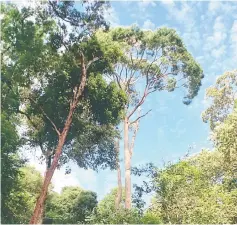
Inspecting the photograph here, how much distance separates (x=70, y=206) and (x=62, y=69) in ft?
34.7

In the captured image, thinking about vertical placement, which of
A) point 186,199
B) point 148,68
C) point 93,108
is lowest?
point 186,199

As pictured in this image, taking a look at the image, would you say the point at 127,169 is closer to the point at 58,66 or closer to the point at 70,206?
the point at 58,66

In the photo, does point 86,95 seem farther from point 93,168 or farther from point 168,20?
point 168,20

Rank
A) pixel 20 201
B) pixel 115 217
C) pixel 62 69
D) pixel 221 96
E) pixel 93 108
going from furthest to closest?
pixel 221 96 < pixel 20 201 < pixel 93 108 < pixel 62 69 < pixel 115 217

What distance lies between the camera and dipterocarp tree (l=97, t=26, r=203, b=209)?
17.3 m

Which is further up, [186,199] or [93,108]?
[93,108]

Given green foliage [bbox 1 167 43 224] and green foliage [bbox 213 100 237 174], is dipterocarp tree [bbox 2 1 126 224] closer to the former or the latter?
green foliage [bbox 1 167 43 224]

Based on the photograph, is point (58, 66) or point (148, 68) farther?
point (148, 68)

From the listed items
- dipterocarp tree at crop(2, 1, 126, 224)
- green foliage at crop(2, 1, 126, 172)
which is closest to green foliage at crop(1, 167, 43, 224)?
dipterocarp tree at crop(2, 1, 126, 224)

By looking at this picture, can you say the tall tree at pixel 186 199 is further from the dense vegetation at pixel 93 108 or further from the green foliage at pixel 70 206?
the green foliage at pixel 70 206

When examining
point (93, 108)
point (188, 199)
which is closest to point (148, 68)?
point (93, 108)

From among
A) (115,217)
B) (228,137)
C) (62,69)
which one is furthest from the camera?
(62,69)

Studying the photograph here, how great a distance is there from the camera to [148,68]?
58.9ft

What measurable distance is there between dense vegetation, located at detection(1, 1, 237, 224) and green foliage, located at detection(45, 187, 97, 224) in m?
0.10
